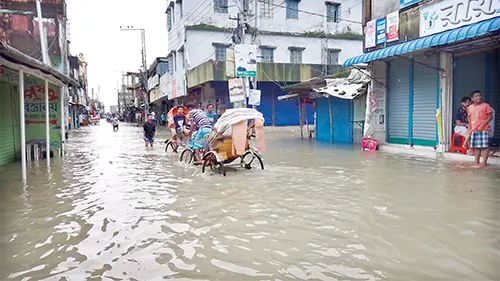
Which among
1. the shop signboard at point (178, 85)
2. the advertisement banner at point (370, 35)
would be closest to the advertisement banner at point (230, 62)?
the advertisement banner at point (370, 35)

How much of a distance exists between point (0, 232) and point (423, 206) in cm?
544

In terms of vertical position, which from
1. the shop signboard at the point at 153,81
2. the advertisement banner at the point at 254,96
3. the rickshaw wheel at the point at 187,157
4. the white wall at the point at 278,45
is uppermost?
the white wall at the point at 278,45

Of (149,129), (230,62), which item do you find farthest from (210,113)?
(149,129)

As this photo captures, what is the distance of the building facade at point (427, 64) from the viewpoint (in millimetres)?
9664

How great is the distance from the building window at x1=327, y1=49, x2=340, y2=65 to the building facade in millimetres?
20466

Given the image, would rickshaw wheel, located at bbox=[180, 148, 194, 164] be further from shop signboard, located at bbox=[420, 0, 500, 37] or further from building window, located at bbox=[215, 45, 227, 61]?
building window, located at bbox=[215, 45, 227, 61]

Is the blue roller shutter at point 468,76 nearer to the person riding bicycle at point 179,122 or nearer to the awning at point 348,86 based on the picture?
the awning at point 348,86

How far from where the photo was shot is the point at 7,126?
10.9 metres

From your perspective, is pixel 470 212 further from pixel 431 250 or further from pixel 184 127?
pixel 184 127

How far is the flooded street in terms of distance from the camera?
3.38 meters

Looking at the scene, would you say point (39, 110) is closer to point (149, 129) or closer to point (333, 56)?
Answer: point (149, 129)

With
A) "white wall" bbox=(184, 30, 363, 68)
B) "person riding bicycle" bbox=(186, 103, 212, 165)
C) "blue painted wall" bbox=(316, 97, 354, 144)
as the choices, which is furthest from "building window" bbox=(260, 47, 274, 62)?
"person riding bicycle" bbox=(186, 103, 212, 165)

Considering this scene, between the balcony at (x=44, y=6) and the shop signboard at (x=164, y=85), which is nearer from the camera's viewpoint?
the balcony at (x=44, y=6)

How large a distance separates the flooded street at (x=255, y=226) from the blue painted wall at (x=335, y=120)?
323 inches
